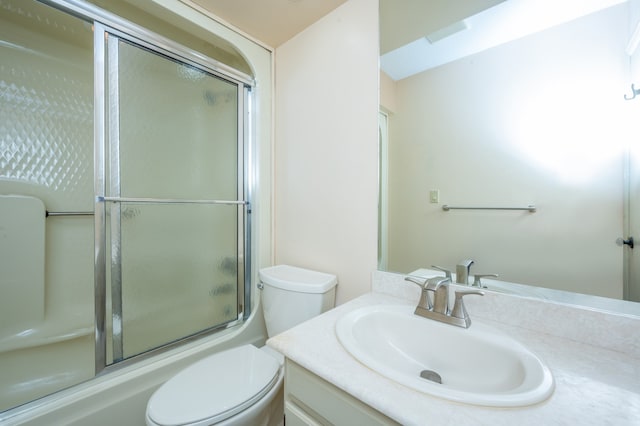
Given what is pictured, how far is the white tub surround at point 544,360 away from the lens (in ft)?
1.47

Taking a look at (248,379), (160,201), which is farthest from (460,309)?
(160,201)

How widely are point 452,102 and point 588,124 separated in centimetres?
41

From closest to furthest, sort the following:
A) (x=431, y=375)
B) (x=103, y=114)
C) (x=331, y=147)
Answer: (x=431, y=375) < (x=103, y=114) < (x=331, y=147)

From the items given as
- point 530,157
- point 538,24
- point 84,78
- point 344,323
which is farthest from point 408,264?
point 84,78

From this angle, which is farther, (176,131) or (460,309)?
Answer: (176,131)

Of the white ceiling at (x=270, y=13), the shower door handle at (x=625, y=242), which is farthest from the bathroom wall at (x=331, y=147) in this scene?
the shower door handle at (x=625, y=242)

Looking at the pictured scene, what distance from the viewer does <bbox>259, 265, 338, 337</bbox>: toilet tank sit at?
1188 mm

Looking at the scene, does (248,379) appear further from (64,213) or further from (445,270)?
(64,213)

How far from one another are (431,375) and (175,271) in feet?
4.70

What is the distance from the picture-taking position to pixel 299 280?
1255 millimetres

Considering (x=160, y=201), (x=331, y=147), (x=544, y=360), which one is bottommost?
(x=544, y=360)

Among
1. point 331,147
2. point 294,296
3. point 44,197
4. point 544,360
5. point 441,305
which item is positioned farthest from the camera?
point 44,197

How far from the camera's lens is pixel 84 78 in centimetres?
152

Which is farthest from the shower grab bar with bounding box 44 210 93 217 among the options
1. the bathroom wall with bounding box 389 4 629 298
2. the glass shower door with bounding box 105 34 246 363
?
the bathroom wall with bounding box 389 4 629 298
